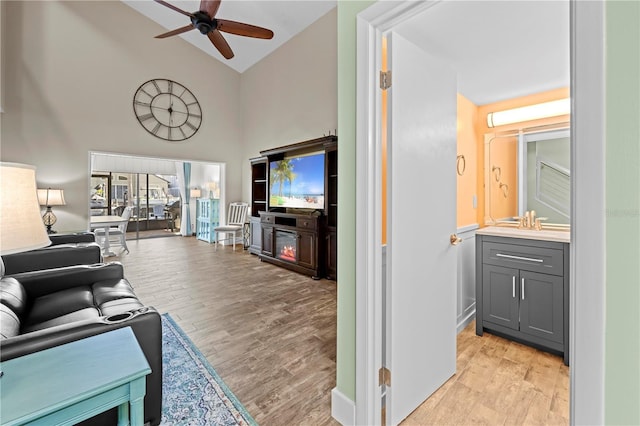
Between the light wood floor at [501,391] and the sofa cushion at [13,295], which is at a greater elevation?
the sofa cushion at [13,295]

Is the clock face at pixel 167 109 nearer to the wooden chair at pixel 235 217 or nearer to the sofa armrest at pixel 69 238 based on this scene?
the wooden chair at pixel 235 217

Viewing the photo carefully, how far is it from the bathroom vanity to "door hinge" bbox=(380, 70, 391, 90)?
1.62m

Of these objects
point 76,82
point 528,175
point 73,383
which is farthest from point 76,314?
point 76,82

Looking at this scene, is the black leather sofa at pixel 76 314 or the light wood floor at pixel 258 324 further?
the light wood floor at pixel 258 324

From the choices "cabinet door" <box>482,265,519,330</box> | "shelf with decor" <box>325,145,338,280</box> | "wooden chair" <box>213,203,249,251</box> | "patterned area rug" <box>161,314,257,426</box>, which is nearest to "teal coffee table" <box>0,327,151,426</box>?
"patterned area rug" <box>161,314,257,426</box>

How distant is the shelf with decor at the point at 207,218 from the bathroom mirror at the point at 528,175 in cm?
622

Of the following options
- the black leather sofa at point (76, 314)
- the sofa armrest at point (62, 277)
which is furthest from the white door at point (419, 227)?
the sofa armrest at point (62, 277)

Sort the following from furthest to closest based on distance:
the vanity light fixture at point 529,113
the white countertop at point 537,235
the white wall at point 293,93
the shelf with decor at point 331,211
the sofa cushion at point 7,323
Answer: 1. the white wall at point 293,93
2. the shelf with decor at point 331,211
3. the vanity light fixture at point 529,113
4. the white countertop at point 537,235
5. the sofa cushion at point 7,323

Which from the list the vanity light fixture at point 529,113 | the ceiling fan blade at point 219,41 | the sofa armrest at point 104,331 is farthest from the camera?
the ceiling fan blade at point 219,41

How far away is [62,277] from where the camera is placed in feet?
7.33

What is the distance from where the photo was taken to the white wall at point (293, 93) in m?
4.68

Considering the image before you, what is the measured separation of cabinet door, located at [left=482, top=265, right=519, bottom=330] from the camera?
7.34 ft

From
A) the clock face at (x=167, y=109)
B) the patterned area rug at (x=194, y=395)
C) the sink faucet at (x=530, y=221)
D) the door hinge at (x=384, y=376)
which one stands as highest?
the clock face at (x=167, y=109)

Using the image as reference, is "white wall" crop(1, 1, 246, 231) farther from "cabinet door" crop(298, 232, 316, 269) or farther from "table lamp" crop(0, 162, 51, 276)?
"table lamp" crop(0, 162, 51, 276)
